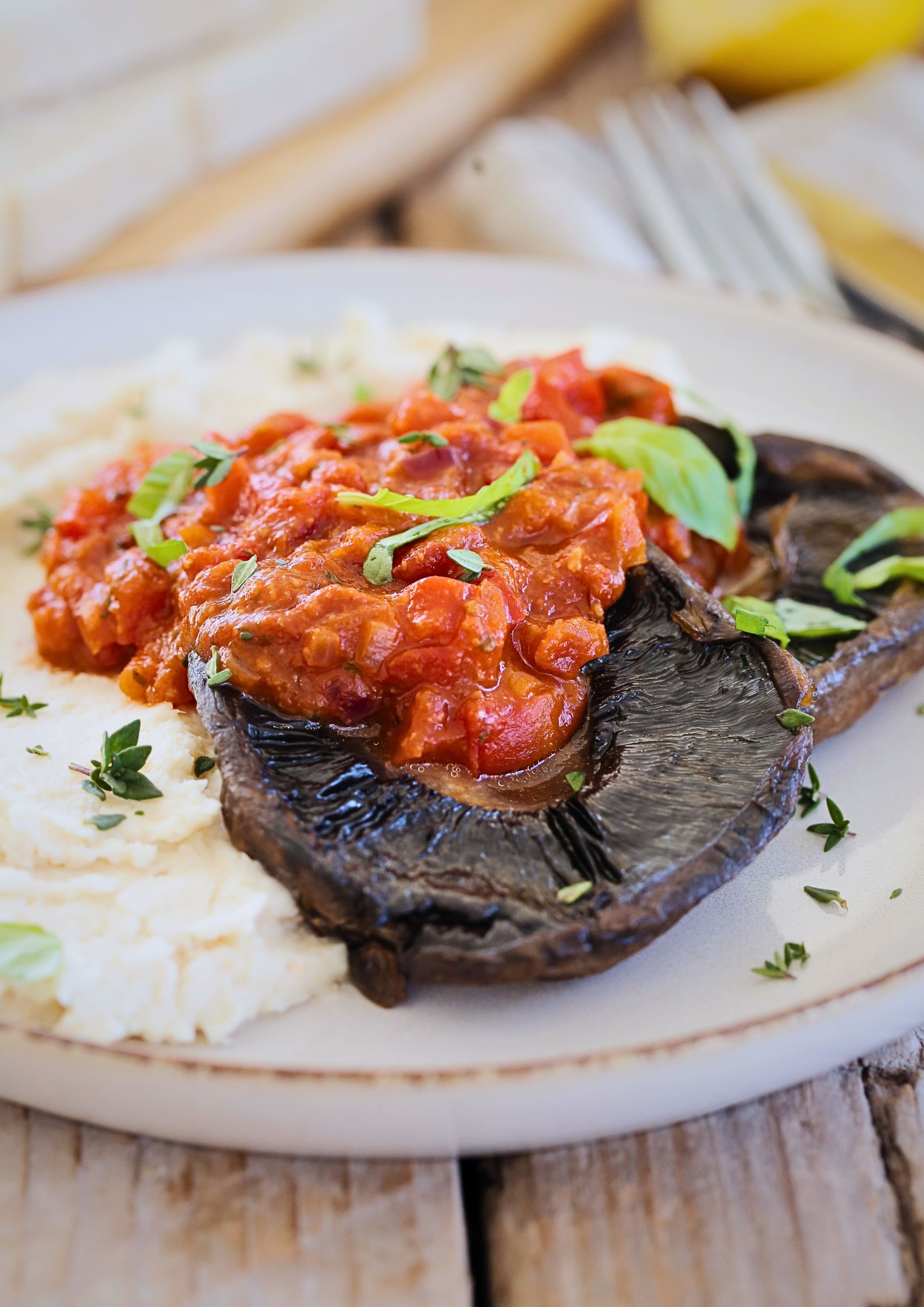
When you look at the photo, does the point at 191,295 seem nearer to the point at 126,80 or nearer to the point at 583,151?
the point at 126,80

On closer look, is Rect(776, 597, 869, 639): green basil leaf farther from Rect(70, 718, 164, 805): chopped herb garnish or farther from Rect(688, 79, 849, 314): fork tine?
Rect(688, 79, 849, 314): fork tine

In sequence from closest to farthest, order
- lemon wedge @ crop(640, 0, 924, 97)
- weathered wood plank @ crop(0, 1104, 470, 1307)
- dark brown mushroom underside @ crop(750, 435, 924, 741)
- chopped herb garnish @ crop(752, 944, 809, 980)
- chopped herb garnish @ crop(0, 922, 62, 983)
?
weathered wood plank @ crop(0, 1104, 470, 1307), chopped herb garnish @ crop(0, 922, 62, 983), chopped herb garnish @ crop(752, 944, 809, 980), dark brown mushroom underside @ crop(750, 435, 924, 741), lemon wedge @ crop(640, 0, 924, 97)

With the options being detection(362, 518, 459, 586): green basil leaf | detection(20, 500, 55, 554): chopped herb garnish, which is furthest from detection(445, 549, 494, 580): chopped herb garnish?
detection(20, 500, 55, 554): chopped herb garnish

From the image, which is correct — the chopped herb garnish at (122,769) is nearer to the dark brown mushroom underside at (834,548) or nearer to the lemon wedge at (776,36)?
the dark brown mushroom underside at (834,548)

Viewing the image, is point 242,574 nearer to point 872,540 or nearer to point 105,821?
point 105,821

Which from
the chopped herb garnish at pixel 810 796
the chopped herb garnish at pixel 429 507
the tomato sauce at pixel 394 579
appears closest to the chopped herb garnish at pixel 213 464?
the tomato sauce at pixel 394 579

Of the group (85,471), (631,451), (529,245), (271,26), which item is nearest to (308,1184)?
(631,451)

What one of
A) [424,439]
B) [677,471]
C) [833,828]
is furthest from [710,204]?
[833,828]

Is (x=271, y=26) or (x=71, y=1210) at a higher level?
(x=271, y=26)
